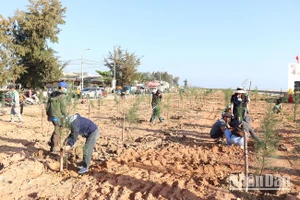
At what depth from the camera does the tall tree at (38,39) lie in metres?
23.8

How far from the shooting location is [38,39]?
2419cm

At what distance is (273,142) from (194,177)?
1343mm

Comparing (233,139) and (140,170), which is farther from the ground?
(233,139)

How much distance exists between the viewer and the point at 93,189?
4152 millimetres

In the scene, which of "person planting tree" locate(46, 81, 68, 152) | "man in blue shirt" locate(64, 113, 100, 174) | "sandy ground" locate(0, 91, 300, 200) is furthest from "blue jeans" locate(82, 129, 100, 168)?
"person planting tree" locate(46, 81, 68, 152)

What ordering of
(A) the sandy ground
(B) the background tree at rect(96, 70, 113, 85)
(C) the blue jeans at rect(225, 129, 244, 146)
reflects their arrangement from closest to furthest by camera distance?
(A) the sandy ground < (C) the blue jeans at rect(225, 129, 244, 146) < (B) the background tree at rect(96, 70, 113, 85)

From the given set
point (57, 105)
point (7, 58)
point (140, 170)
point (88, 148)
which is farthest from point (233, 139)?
point (7, 58)

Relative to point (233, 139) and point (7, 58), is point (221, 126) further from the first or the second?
point (7, 58)

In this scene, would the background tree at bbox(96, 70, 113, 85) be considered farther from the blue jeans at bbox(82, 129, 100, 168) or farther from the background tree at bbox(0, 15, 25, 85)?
the blue jeans at bbox(82, 129, 100, 168)

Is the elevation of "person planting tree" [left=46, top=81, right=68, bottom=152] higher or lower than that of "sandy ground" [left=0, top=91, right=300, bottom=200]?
higher

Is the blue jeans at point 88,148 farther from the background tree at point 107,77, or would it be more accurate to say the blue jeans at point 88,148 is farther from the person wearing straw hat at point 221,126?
the background tree at point 107,77

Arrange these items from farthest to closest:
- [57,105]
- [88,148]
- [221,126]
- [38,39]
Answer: [38,39], [221,126], [57,105], [88,148]

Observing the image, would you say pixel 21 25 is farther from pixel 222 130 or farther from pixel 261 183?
pixel 261 183

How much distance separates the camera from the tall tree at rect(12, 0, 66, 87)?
78.0 feet
